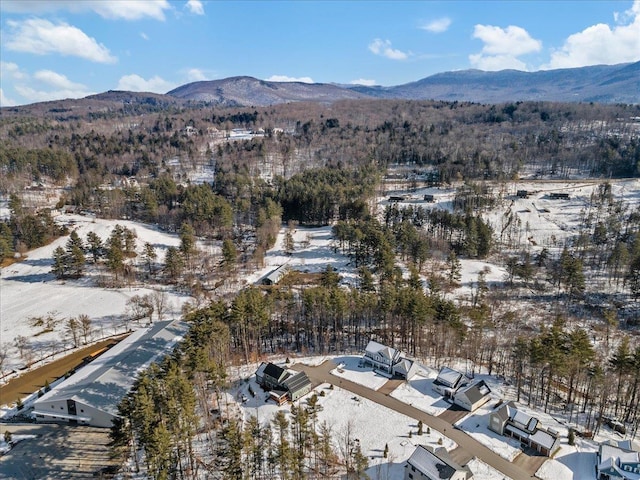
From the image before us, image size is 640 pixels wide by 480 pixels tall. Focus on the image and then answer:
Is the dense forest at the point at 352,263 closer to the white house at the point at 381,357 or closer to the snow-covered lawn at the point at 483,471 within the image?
the white house at the point at 381,357

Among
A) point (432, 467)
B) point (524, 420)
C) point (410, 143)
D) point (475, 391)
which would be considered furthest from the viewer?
point (410, 143)

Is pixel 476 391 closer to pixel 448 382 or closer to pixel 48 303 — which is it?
pixel 448 382

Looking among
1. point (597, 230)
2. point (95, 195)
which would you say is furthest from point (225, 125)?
point (597, 230)

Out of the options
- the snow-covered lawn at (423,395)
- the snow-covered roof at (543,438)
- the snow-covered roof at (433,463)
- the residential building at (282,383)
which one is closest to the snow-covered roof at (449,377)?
the snow-covered lawn at (423,395)

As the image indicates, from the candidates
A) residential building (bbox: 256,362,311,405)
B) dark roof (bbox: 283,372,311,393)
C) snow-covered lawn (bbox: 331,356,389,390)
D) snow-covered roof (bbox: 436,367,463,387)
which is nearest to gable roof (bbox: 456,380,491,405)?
snow-covered roof (bbox: 436,367,463,387)

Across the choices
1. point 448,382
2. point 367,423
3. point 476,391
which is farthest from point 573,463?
point 367,423
